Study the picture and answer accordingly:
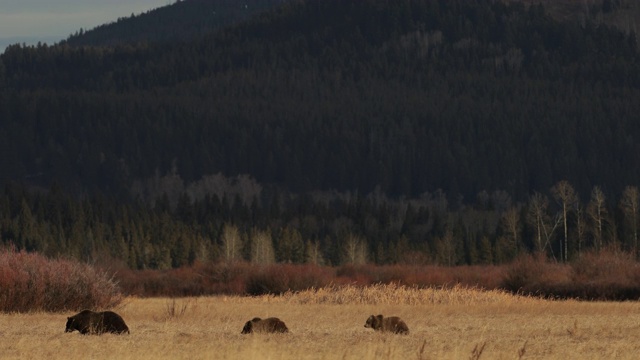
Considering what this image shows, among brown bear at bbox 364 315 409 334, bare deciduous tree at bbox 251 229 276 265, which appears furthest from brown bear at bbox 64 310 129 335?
bare deciduous tree at bbox 251 229 276 265

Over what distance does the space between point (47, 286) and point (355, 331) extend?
12781 mm

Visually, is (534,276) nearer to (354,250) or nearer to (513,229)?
(513,229)

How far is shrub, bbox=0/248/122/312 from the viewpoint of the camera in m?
44.4

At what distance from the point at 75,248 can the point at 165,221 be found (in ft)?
86.8

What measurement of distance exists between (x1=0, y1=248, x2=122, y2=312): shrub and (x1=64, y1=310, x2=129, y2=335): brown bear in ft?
34.5

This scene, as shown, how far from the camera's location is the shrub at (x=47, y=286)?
4443 centimetres

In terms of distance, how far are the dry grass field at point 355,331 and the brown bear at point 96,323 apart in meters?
0.37

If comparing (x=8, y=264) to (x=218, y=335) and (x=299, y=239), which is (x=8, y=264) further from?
(x=299, y=239)

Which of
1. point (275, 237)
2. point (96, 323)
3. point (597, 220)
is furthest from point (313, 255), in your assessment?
point (96, 323)

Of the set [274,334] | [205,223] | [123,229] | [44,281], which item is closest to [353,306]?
[44,281]

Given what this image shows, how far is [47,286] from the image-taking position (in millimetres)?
45219

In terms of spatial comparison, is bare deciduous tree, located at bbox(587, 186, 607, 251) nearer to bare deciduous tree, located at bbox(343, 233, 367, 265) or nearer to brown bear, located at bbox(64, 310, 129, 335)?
bare deciduous tree, located at bbox(343, 233, 367, 265)

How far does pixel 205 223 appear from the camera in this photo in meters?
174

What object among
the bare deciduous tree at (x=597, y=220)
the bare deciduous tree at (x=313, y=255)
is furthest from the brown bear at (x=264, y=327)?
the bare deciduous tree at (x=313, y=255)
